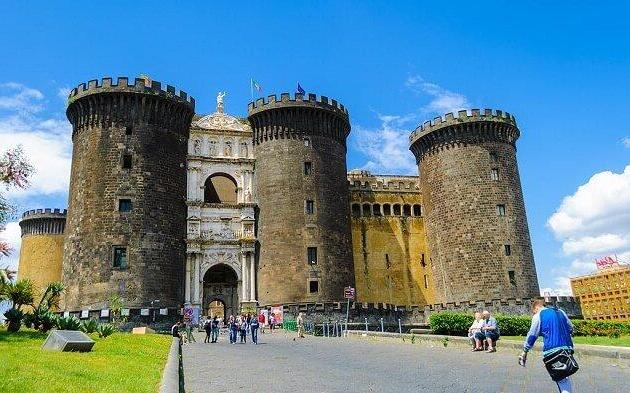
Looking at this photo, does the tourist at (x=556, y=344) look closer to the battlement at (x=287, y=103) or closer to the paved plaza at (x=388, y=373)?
the paved plaza at (x=388, y=373)

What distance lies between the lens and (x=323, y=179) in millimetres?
44094

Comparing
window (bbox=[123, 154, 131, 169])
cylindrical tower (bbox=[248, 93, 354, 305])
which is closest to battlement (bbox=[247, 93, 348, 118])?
cylindrical tower (bbox=[248, 93, 354, 305])

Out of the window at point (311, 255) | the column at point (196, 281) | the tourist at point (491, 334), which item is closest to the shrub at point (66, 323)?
the tourist at point (491, 334)

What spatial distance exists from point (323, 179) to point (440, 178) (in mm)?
10733

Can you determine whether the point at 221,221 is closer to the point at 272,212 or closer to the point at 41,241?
the point at 272,212

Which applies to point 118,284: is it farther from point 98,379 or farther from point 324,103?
point 98,379

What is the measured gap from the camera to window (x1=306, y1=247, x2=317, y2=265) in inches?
1624

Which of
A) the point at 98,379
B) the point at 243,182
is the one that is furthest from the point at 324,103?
the point at 98,379

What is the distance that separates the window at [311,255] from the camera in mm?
41250

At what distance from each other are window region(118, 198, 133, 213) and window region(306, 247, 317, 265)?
13296mm

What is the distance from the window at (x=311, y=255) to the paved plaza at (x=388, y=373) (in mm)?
22706

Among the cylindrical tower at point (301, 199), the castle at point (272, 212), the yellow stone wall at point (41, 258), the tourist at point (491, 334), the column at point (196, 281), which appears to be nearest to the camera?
the tourist at point (491, 334)

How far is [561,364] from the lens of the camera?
26.6 ft

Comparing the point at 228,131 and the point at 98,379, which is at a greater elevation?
the point at 228,131
